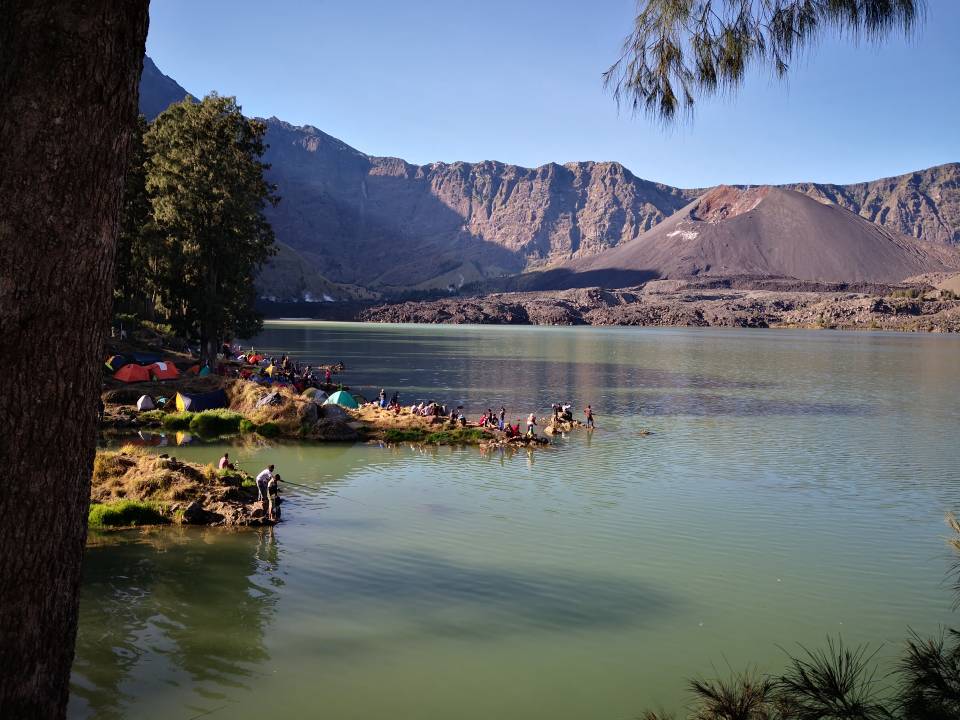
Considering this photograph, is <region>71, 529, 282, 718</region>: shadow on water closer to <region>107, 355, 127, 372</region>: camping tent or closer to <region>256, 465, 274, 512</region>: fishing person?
<region>256, 465, 274, 512</region>: fishing person

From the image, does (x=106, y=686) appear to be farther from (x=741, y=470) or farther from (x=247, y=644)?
(x=741, y=470)

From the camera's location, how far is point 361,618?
16250 mm

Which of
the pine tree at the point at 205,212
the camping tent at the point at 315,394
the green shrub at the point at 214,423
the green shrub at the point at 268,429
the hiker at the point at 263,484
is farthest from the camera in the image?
the pine tree at the point at 205,212

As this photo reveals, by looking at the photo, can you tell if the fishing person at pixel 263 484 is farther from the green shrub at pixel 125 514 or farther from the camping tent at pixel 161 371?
the camping tent at pixel 161 371

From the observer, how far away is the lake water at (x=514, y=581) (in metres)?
13.5

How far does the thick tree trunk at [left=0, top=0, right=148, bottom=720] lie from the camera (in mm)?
4664

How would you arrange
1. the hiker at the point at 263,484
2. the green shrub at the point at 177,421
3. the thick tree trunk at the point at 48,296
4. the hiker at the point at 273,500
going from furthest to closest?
1. the green shrub at the point at 177,421
2. the hiker at the point at 263,484
3. the hiker at the point at 273,500
4. the thick tree trunk at the point at 48,296

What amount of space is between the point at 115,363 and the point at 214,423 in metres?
11.4

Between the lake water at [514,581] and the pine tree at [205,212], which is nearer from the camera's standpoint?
the lake water at [514,581]

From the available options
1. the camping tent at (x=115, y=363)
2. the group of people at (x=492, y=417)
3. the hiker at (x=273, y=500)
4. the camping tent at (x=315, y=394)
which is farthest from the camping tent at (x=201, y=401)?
the hiker at (x=273, y=500)

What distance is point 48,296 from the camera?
4723 millimetres

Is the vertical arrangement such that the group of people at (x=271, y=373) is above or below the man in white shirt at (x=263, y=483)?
above

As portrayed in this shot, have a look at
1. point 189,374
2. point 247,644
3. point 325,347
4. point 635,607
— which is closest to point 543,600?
point 635,607

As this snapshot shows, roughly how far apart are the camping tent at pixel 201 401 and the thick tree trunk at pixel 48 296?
39.9m
